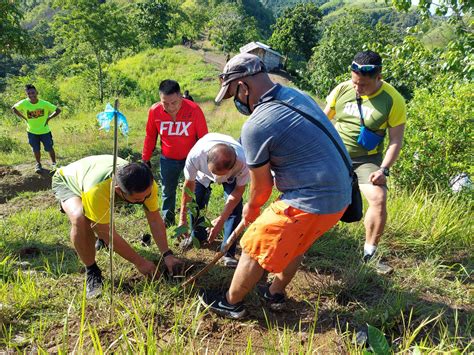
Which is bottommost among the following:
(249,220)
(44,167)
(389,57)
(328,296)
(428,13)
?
(44,167)

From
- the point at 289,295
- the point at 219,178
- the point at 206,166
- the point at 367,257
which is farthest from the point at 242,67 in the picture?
the point at 367,257

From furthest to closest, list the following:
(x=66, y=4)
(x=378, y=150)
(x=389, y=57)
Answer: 1. (x=66, y=4)
2. (x=389, y=57)
3. (x=378, y=150)

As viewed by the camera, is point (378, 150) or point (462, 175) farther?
point (462, 175)

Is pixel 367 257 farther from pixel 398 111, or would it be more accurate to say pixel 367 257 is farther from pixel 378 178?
pixel 398 111

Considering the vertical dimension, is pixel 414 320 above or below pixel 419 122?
below

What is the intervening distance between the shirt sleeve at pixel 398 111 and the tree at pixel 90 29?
12.8 metres

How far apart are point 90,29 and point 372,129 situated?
1308 cm

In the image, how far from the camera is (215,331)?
7.86 feet

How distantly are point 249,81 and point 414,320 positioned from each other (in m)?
1.87

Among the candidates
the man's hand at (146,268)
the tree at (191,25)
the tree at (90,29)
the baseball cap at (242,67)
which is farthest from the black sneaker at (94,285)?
the tree at (191,25)

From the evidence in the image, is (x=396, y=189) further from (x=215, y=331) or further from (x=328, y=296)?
(x=215, y=331)

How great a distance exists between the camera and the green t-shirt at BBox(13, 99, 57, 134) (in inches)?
258

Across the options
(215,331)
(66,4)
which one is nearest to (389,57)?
(215,331)

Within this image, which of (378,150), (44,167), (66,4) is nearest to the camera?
(378,150)
